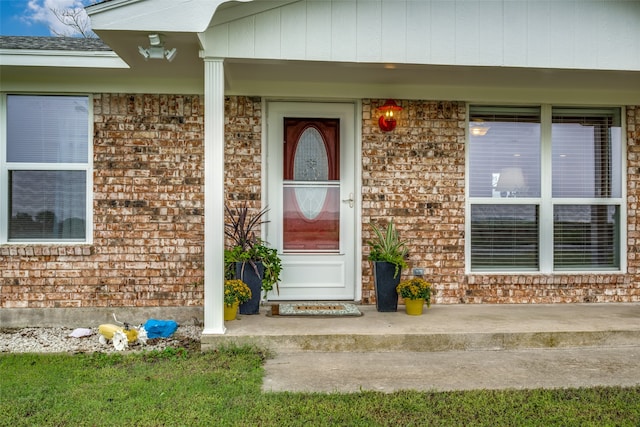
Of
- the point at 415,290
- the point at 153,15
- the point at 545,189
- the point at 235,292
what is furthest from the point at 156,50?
the point at 545,189

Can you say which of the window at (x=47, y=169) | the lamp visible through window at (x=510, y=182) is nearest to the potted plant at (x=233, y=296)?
the window at (x=47, y=169)

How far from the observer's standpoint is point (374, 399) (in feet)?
9.86

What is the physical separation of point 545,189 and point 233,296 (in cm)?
358

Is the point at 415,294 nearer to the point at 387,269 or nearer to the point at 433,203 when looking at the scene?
the point at 387,269

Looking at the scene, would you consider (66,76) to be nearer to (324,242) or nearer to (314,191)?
(314,191)

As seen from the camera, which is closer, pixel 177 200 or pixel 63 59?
pixel 63 59

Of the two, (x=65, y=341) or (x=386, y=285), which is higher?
(x=386, y=285)

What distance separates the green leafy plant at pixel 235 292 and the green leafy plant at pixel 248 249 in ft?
0.76

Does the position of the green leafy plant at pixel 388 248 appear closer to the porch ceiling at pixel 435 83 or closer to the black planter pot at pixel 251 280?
the black planter pot at pixel 251 280

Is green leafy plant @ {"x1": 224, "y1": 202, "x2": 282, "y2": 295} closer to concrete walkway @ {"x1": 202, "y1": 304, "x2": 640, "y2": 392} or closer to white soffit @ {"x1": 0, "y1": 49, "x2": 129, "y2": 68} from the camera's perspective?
concrete walkway @ {"x1": 202, "y1": 304, "x2": 640, "y2": 392}

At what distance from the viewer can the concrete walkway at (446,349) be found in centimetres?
340

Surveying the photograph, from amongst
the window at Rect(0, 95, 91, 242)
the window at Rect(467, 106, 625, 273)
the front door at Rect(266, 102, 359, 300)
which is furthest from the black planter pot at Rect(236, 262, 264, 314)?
the window at Rect(467, 106, 625, 273)

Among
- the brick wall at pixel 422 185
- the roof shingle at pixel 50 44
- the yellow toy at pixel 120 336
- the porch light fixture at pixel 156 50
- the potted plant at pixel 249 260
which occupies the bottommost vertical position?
the yellow toy at pixel 120 336

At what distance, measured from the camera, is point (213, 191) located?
3984 millimetres
